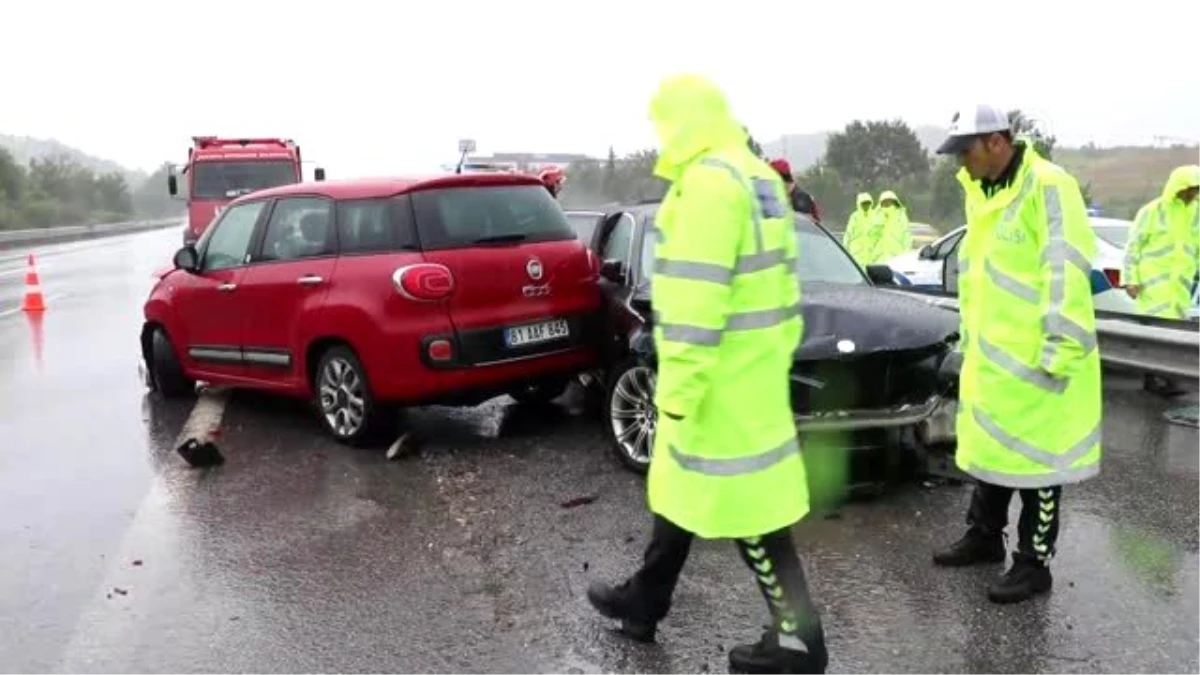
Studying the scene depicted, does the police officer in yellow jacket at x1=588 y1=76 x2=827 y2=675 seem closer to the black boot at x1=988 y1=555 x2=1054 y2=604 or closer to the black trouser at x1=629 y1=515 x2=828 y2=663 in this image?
the black trouser at x1=629 y1=515 x2=828 y2=663

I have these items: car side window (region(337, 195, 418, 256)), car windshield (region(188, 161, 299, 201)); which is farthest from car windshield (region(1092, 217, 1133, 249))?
car windshield (region(188, 161, 299, 201))

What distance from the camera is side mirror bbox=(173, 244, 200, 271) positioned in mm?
7652

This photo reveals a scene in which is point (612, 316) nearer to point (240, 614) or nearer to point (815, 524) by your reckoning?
point (815, 524)

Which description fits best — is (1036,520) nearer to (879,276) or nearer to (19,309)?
(879,276)

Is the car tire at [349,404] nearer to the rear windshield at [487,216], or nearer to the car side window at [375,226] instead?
the car side window at [375,226]

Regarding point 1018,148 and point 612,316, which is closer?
point 1018,148

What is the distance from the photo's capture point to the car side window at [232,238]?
7383 millimetres

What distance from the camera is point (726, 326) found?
121 inches

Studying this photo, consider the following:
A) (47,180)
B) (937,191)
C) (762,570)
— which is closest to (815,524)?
(762,570)

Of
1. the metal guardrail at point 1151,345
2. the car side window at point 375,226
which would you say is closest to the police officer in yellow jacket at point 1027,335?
the metal guardrail at point 1151,345

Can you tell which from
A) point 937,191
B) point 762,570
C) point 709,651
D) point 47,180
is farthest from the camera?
point 47,180

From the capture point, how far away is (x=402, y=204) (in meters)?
6.29

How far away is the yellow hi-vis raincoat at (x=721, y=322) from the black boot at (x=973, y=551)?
147 cm

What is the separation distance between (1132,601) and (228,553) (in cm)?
393
